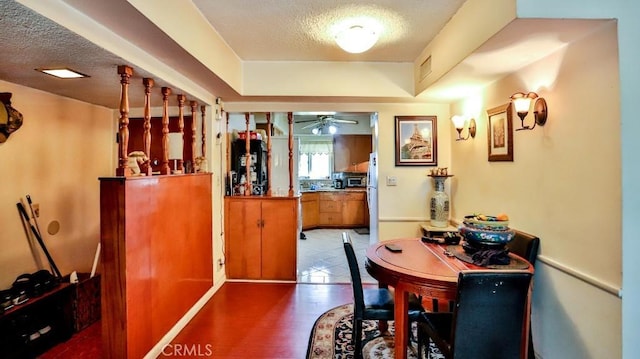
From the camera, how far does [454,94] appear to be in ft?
10.6

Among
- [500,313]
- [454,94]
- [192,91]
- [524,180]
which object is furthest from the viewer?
[454,94]

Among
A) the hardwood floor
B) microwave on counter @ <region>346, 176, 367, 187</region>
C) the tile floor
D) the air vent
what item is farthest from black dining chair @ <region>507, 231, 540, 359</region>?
microwave on counter @ <region>346, 176, 367, 187</region>

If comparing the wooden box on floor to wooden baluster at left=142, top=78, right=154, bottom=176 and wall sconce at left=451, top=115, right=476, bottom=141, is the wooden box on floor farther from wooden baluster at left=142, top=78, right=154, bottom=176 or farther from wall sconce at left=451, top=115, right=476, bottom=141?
wall sconce at left=451, top=115, right=476, bottom=141

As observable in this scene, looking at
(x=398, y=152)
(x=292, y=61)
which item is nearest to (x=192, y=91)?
(x=292, y=61)

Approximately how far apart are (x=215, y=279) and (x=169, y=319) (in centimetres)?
107

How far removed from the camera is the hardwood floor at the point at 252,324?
93.8 inches

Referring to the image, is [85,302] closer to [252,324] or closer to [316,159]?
[252,324]

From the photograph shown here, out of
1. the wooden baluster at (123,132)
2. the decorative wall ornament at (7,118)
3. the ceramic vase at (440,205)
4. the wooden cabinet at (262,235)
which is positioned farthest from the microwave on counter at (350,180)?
the decorative wall ornament at (7,118)

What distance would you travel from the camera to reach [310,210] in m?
7.28

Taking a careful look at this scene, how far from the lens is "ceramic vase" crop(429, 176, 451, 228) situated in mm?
3492

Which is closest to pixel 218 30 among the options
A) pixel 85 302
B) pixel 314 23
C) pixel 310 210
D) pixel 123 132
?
pixel 314 23

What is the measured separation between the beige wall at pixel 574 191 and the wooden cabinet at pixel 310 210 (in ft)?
16.7

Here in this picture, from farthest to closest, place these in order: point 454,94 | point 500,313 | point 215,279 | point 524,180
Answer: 1. point 215,279
2. point 454,94
3. point 524,180
4. point 500,313

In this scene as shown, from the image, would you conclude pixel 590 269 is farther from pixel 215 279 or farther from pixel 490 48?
pixel 215 279
